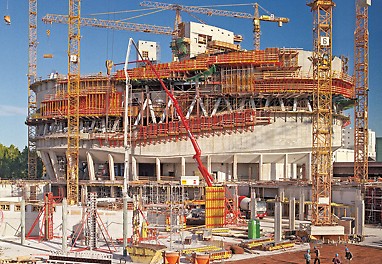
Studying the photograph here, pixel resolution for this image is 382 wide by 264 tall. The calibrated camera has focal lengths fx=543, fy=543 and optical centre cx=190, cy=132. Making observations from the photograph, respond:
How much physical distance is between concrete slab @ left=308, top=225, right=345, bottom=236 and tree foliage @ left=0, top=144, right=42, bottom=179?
11270 centimetres

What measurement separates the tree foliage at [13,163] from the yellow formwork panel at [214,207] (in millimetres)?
101603

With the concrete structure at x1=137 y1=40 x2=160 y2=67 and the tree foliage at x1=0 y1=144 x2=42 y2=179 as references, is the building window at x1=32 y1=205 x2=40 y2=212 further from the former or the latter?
the tree foliage at x1=0 y1=144 x2=42 y2=179

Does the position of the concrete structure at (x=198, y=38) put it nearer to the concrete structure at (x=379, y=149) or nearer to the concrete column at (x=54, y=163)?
the concrete column at (x=54, y=163)

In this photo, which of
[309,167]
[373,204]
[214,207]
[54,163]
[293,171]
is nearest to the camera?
[214,207]

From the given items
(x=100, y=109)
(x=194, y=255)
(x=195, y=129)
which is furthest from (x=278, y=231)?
(x=100, y=109)

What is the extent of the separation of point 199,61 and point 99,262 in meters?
58.8

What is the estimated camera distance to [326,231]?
5559cm

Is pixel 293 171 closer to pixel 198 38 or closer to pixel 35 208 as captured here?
pixel 198 38

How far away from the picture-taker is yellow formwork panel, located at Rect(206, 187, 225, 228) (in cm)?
6250

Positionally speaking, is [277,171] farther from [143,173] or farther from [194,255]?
[194,255]

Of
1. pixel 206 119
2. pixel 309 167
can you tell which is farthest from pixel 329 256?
pixel 206 119

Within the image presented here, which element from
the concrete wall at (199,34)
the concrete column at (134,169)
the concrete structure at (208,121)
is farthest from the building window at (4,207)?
the concrete wall at (199,34)

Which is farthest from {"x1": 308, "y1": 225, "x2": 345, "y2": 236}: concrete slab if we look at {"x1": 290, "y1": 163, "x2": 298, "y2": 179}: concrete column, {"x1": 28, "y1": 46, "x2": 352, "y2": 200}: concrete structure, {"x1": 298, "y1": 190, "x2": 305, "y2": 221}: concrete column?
{"x1": 290, "y1": 163, "x2": 298, "y2": 179}: concrete column

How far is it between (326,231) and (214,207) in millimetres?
13480
